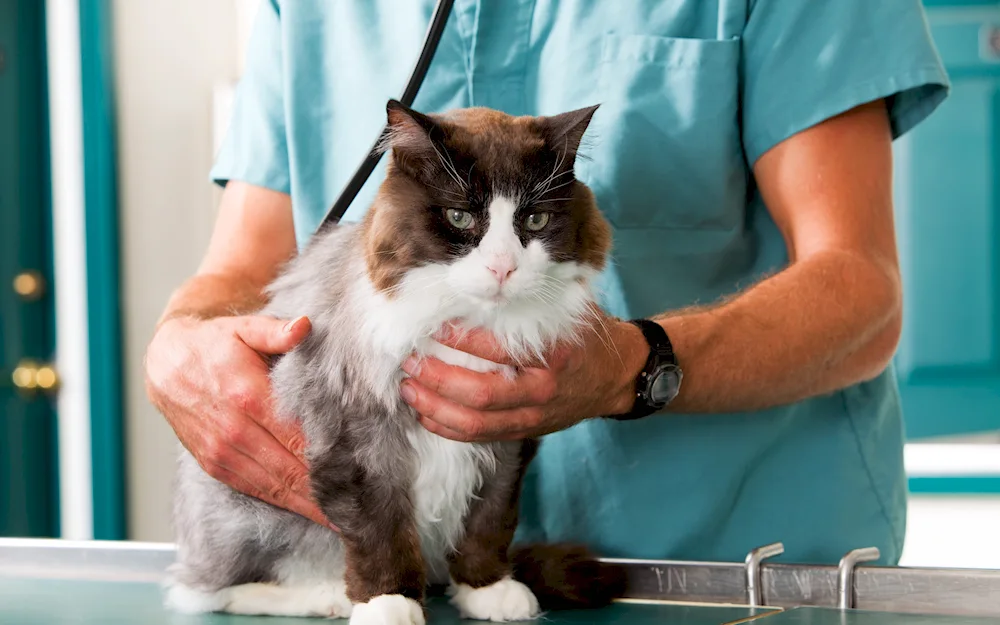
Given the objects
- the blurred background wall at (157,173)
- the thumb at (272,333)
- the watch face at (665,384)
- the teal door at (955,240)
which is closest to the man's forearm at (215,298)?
the thumb at (272,333)

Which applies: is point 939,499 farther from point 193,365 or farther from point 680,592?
point 193,365

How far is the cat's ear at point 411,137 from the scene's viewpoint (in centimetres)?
104

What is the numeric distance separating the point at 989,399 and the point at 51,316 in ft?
10.7

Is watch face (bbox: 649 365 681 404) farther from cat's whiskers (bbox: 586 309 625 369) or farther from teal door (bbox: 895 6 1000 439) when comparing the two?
teal door (bbox: 895 6 1000 439)

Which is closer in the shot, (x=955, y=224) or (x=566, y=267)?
(x=566, y=267)

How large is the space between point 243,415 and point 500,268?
1.26 ft

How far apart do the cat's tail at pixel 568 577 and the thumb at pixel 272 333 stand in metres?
0.39

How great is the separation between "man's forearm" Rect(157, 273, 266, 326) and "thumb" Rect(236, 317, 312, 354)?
244mm

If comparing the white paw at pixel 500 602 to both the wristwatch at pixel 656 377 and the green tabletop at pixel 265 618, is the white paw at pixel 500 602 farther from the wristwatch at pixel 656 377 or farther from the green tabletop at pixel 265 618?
the wristwatch at pixel 656 377

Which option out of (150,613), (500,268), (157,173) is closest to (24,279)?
(157,173)

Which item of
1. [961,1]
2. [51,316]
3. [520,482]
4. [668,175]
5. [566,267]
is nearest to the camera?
[566,267]

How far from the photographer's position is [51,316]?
3.66 metres

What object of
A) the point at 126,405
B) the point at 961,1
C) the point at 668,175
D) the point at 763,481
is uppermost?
the point at 961,1

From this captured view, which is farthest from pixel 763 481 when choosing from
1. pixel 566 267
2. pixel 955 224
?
pixel 955 224
